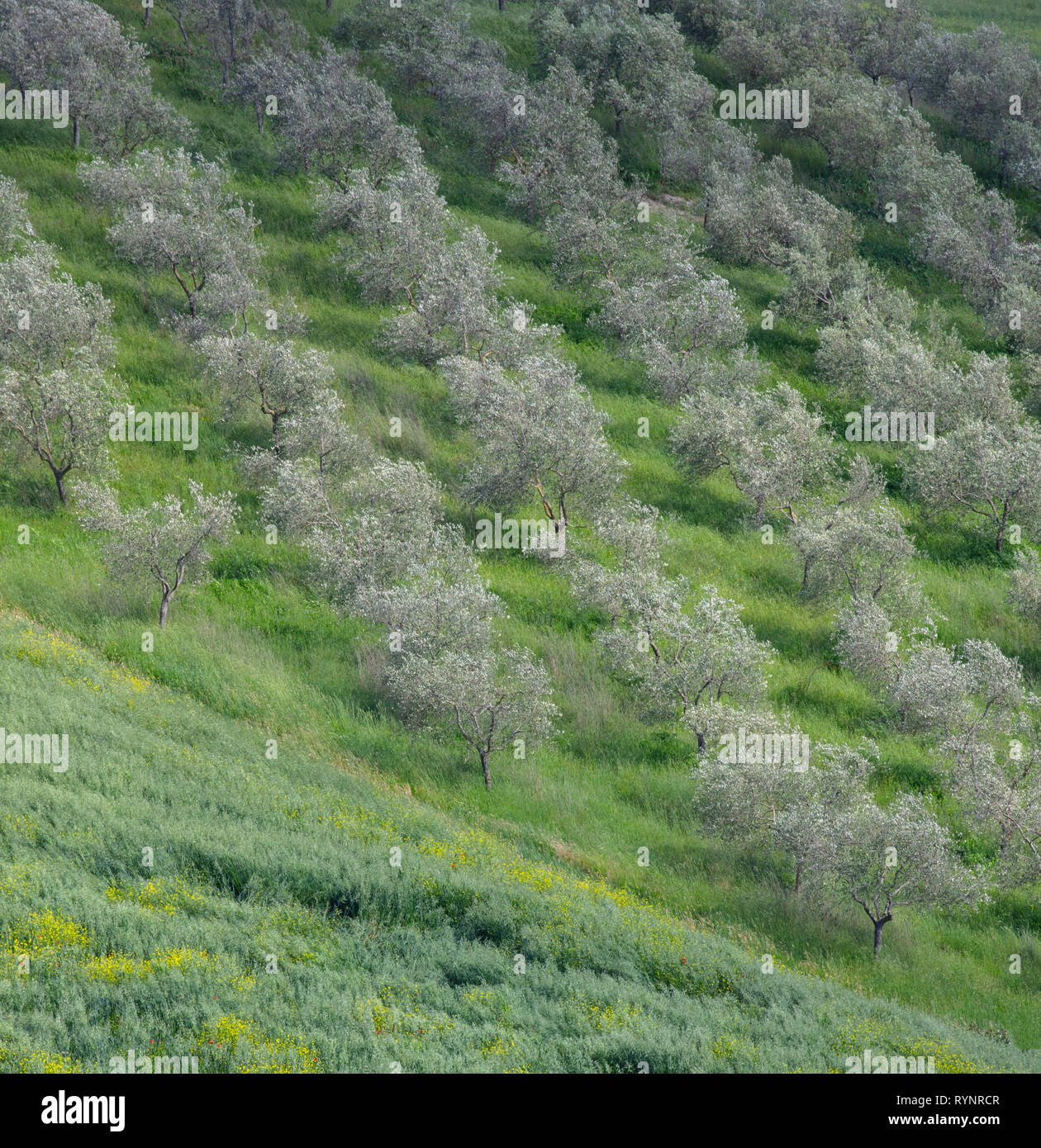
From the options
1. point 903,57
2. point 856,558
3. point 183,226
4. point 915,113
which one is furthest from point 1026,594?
point 903,57

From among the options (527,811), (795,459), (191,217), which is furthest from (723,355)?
(527,811)

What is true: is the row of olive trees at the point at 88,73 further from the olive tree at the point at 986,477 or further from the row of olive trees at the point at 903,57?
the row of olive trees at the point at 903,57

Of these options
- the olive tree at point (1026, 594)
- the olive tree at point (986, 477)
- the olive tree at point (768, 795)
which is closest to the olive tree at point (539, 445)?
the olive tree at point (986, 477)

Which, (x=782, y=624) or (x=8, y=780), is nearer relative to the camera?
(x=8, y=780)

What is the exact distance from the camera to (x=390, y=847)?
19.4 metres

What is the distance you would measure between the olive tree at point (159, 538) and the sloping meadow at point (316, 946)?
17.1 ft

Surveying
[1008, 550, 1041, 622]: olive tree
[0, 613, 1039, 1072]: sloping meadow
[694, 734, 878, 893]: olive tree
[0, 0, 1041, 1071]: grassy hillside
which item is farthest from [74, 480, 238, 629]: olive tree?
[1008, 550, 1041, 622]: olive tree

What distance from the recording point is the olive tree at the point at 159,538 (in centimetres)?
2684

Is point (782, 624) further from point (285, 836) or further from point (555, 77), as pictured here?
point (555, 77)

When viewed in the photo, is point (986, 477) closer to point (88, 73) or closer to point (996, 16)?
point (88, 73)

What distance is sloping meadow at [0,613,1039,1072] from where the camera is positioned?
13.2 meters

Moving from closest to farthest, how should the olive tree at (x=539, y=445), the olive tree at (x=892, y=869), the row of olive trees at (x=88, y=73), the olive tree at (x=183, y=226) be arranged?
the olive tree at (x=892, y=869)
the olive tree at (x=539, y=445)
the olive tree at (x=183, y=226)
the row of olive trees at (x=88, y=73)

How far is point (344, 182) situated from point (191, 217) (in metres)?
12.2

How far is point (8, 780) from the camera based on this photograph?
18453 millimetres
